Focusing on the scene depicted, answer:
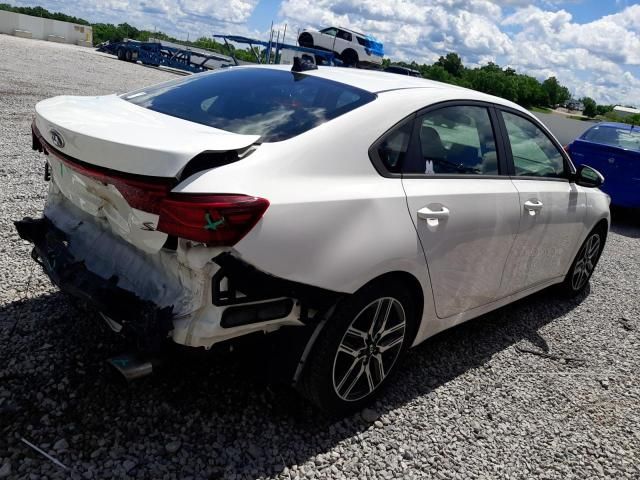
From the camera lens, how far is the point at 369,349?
2777 millimetres

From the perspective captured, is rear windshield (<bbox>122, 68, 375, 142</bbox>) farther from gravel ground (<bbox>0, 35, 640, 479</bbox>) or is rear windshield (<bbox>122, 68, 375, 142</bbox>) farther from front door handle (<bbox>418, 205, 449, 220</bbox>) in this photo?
gravel ground (<bbox>0, 35, 640, 479</bbox>)

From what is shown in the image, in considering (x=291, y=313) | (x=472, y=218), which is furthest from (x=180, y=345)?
(x=472, y=218)

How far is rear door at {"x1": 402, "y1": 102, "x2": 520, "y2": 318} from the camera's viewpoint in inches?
111

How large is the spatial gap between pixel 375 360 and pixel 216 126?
4.61 feet

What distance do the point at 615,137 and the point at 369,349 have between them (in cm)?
834

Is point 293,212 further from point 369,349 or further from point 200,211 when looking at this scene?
point 369,349

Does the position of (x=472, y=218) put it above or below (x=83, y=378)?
above

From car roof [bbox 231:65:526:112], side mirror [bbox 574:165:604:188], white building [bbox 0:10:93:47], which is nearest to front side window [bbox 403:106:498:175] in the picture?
car roof [bbox 231:65:526:112]

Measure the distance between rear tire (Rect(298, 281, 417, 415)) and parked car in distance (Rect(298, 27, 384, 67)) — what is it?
1011 inches

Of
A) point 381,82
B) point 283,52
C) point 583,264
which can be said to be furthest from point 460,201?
point 283,52

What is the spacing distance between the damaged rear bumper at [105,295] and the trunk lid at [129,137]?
1.67 ft

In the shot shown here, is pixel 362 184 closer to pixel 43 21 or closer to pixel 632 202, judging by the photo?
pixel 632 202

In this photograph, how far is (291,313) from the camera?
92.4 inches

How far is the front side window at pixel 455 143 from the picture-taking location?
2934mm
